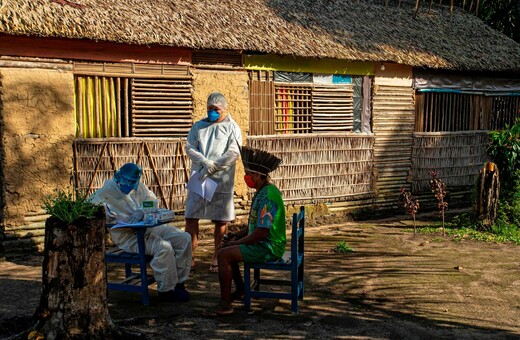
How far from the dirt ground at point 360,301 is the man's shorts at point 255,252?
53cm

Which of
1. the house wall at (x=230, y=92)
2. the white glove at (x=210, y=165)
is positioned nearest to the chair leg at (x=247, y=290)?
the white glove at (x=210, y=165)

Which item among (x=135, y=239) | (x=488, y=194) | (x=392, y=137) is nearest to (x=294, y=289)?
(x=135, y=239)

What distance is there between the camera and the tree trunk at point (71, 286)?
4695 mm

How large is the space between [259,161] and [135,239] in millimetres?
1449

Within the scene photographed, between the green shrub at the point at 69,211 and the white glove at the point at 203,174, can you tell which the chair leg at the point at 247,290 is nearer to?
the green shrub at the point at 69,211

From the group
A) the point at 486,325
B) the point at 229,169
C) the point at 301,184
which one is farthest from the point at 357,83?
the point at 486,325

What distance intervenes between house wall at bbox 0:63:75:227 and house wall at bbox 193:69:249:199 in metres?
1.98

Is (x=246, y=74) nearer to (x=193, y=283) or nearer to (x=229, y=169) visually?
(x=229, y=169)

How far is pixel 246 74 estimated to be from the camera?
33.3 ft

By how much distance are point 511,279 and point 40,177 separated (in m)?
5.97

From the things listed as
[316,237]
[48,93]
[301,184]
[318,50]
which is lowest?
[316,237]

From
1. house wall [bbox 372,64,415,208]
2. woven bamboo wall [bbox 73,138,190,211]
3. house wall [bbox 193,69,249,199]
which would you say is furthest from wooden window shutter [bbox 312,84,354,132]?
woven bamboo wall [bbox 73,138,190,211]

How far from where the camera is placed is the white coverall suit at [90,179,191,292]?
19.5 feet

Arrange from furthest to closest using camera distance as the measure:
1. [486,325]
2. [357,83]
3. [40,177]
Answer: [357,83]
[40,177]
[486,325]
